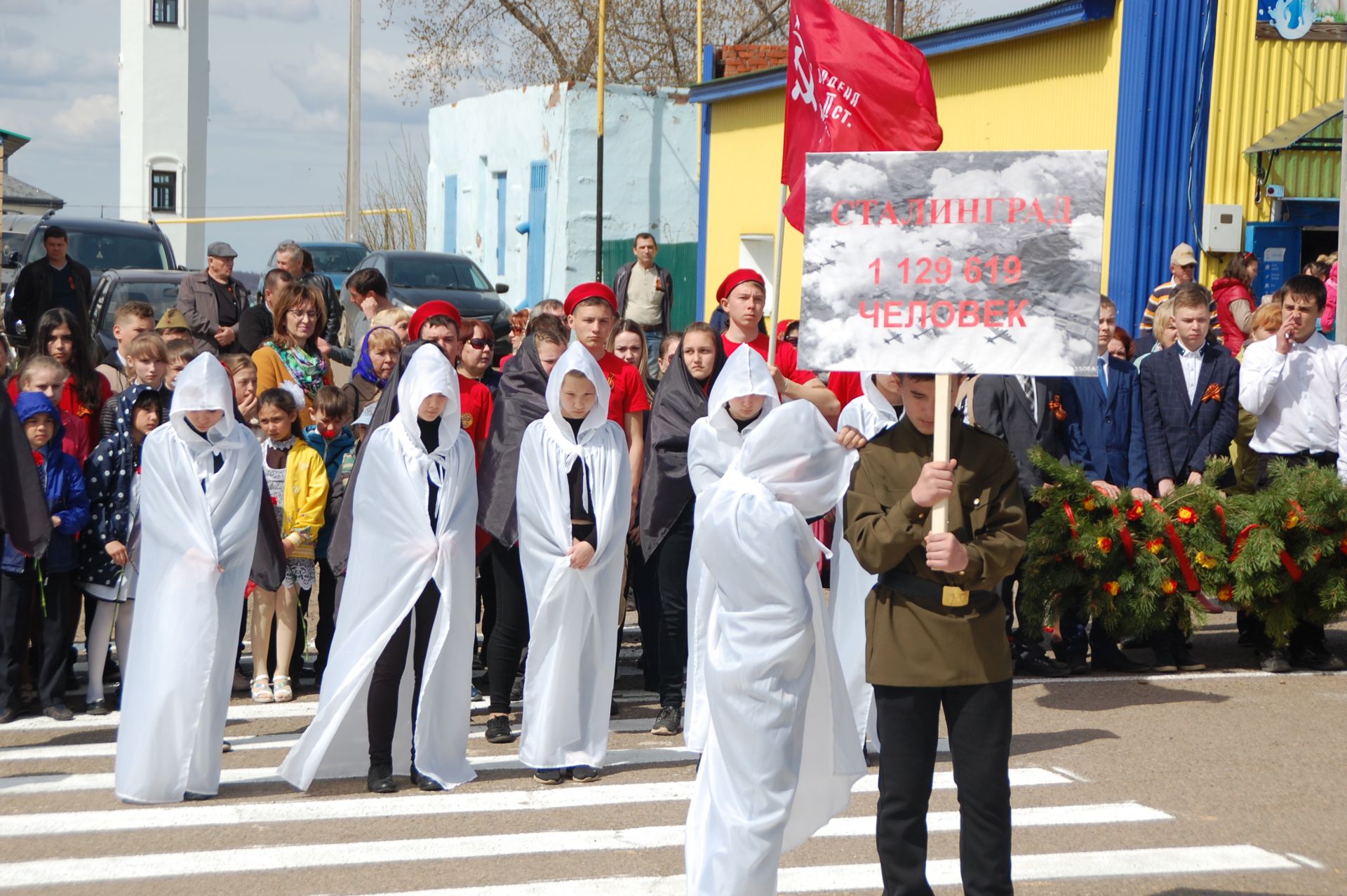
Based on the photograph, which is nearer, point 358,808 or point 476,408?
point 358,808

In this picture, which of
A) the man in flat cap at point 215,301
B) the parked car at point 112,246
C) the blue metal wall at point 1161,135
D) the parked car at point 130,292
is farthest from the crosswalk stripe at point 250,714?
the parked car at point 112,246

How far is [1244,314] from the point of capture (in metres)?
13.1

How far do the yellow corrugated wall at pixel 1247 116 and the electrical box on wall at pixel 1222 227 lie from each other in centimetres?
15

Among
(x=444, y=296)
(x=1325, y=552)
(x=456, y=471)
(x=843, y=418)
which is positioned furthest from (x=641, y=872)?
(x=444, y=296)

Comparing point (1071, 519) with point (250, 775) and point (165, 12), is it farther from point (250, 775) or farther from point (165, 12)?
point (165, 12)

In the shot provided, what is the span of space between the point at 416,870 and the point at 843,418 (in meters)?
3.15

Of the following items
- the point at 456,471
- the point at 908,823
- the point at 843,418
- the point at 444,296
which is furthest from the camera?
the point at 444,296

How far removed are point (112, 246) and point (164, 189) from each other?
4636cm

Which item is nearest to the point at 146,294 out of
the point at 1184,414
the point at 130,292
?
the point at 130,292

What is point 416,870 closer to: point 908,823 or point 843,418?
point 908,823

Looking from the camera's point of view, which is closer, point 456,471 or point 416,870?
point 416,870

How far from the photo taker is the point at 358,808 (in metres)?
6.90

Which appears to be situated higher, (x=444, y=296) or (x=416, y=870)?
(x=444, y=296)

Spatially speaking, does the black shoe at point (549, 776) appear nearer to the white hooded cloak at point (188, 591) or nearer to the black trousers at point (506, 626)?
the black trousers at point (506, 626)
